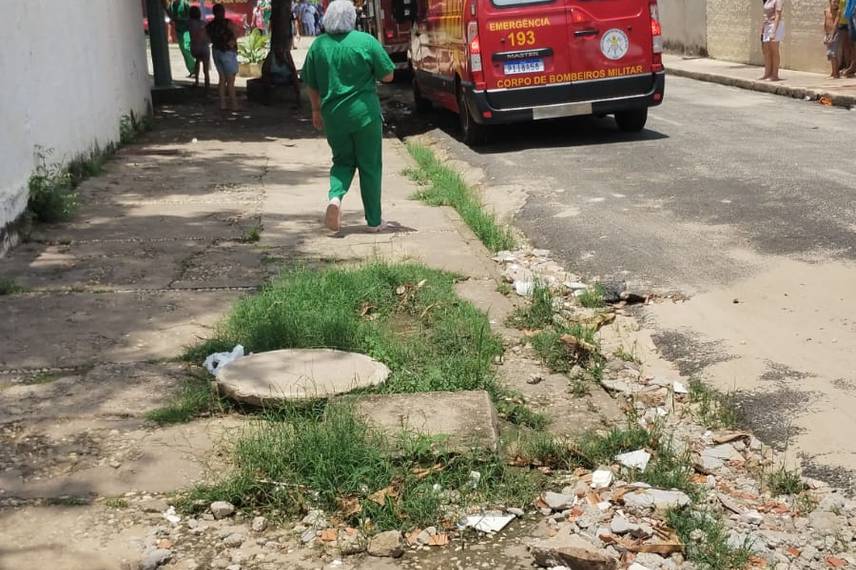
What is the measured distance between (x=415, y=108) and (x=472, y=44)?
6139 millimetres

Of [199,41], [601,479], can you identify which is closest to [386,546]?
[601,479]

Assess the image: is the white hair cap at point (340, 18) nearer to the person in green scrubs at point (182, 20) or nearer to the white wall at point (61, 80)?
the white wall at point (61, 80)

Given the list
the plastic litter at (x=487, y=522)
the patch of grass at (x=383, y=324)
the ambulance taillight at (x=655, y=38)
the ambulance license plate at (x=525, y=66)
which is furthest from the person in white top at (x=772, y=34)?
the plastic litter at (x=487, y=522)

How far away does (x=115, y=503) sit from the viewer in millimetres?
3986

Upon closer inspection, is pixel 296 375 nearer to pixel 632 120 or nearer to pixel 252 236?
pixel 252 236

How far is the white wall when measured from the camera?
8656 mm

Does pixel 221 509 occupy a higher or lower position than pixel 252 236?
lower

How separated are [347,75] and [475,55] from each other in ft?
15.5

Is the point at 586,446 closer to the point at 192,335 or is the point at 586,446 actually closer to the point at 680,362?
the point at 680,362

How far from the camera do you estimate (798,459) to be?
446 centimetres

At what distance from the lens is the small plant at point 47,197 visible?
899cm

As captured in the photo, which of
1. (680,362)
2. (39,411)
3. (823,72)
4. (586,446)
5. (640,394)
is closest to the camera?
(586,446)

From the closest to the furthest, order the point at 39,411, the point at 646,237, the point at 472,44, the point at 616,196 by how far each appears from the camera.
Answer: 1. the point at 39,411
2. the point at 646,237
3. the point at 616,196
4. the point at 472,44

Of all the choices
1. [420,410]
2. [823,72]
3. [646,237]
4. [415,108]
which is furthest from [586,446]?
[823,72]
